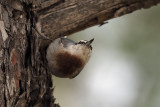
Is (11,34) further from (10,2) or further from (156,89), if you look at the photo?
(156,89)

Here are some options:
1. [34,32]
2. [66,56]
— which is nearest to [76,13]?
[66,56]

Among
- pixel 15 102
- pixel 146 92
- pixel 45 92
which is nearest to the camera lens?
pixel 15 102

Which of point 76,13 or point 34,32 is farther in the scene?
point 76,13

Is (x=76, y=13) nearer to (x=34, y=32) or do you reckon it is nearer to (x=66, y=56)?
(x=66, y=56)

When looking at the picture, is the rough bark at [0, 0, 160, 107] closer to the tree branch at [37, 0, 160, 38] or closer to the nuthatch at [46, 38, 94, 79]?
the tree branch at [37, 0, 160, 38]

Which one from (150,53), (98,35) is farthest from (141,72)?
(98,35)

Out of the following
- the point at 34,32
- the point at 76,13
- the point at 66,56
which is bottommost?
the point at 66,56

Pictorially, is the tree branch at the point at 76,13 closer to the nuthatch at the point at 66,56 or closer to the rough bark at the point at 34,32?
the rough bark at the point at 34,32
